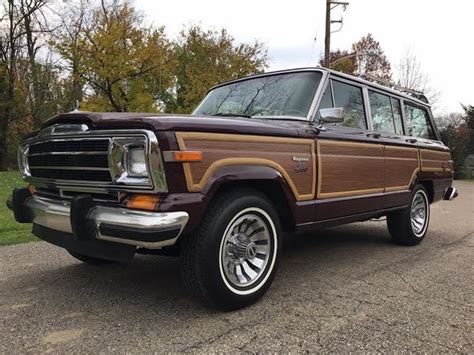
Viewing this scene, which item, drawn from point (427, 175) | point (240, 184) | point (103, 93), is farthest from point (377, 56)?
point (240, 184)

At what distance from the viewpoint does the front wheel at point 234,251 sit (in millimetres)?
3094

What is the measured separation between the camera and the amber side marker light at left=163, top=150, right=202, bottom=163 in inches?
113

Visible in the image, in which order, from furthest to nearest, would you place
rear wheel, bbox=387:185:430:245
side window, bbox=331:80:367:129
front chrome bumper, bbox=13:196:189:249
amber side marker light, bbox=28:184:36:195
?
rear wheel, bbox=387:185:430:245 → side window, bbox=331:80:367:129 → amber side marker light, bbox=28:184:36:195 → front chrome bumper, bbox=13:196:189:249

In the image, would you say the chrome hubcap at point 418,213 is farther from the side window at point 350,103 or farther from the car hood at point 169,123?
the car hood at point 169,123

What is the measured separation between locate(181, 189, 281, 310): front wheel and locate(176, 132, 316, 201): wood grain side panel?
0.87ft

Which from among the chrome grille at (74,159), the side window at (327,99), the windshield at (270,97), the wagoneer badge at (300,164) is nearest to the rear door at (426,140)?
the side window at (327,99)

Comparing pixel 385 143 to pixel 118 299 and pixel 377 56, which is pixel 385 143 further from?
pixel 377 56

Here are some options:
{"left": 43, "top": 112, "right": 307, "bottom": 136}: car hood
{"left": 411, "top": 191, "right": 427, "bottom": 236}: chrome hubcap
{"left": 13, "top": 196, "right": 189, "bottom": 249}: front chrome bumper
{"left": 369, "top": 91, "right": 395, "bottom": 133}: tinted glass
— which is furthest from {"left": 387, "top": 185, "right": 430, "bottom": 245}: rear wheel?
{"left": 13, "top": 196, "right": 189, "bottom": 249}: front chrome bumper

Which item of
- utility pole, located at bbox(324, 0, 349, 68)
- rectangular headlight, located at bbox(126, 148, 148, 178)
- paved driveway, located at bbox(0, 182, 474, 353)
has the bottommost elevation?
paved driveway, located at bbox(0, 182, 474, 353)

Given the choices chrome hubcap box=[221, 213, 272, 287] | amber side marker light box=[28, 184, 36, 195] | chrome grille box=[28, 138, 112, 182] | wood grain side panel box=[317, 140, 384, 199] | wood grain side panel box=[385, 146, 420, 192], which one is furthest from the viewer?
wood grain side panel box=[385, 146, 420, 192]

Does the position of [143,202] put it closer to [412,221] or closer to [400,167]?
[400,167]

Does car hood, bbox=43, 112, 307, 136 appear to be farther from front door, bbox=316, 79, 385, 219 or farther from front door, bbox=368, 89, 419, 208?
front door, bbox=368, 89, 419, 208

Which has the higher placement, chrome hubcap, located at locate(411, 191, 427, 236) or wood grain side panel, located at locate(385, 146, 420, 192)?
wood grain side panel, located at locate(385, 146, 420, 192)

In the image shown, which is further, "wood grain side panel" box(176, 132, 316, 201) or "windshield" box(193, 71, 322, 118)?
"windshield" box(193, 71, 322, 118)
